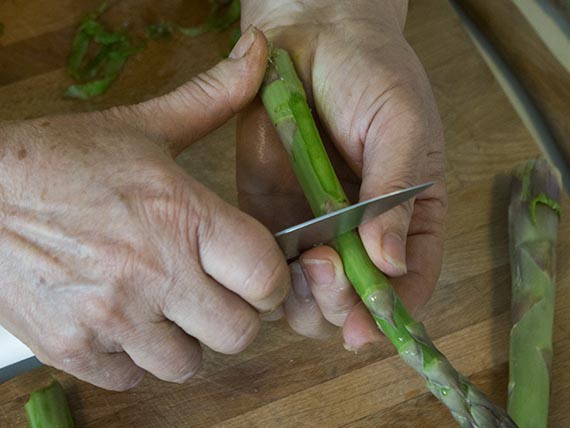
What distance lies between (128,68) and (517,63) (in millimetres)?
1104

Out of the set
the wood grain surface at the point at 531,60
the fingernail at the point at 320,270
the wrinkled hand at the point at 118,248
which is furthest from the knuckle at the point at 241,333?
the wood grain surface at the point at 531,60

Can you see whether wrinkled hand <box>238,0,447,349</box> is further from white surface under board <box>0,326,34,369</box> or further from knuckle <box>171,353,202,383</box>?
white surface under board <box>0,326,34,369</box>

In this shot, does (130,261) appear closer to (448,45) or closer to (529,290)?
(529,290)

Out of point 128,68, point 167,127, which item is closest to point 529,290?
point 167,127

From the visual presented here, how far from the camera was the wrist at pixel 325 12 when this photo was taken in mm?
1850

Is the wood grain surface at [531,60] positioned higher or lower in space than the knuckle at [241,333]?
lower

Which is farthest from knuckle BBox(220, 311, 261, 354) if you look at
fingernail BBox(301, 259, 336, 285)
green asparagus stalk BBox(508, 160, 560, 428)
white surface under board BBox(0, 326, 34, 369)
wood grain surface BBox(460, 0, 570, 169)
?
wood grain surface BBox(460, 0, 570, 169)

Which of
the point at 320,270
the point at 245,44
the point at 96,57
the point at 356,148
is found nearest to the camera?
the point at 320,270

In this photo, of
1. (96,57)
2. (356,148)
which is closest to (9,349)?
(356,148)

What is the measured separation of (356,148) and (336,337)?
18.5 inches

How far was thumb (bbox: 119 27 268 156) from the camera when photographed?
157 centimetres

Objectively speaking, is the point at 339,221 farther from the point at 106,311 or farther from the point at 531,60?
the point at 531,60

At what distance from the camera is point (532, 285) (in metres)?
1.89

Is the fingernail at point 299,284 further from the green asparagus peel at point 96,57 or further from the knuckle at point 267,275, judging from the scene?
the green asparagus peel at point 96,57
